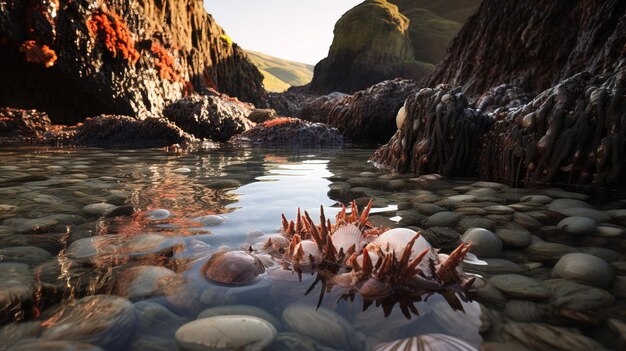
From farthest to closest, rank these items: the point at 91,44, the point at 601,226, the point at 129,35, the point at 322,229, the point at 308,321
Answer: the point at 129,35 < the point at 91,44 < the point at 601,226 < the point at 322,229 < the point at 308,321

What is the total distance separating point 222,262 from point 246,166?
12.6ft

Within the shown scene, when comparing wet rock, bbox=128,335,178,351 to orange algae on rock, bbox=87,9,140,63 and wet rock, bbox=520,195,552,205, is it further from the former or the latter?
orange algae on rock, bbox=87,9,140,63

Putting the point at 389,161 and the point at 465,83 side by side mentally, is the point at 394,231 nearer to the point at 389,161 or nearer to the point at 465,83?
the point at 389,161

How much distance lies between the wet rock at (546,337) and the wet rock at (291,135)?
925 centimetres

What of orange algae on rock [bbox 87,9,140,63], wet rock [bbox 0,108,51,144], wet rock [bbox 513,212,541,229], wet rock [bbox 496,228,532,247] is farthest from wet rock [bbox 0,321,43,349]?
orange algae on rock [bbox 87,9,140,63]

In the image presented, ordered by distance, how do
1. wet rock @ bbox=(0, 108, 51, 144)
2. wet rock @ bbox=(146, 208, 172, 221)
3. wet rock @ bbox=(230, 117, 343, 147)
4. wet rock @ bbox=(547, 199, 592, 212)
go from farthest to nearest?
wet rock @ bbox=(230, 117, 343, 147) < wet rock @ bbox=(0, 108, 51, 144) < wet rock @ bbox=(547, 199, 592, 212) < wet rock @ bbox=(146, 208, 172, 221)

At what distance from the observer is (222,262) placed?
4.76ft

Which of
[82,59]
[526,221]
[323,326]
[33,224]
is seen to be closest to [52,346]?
[323,326]

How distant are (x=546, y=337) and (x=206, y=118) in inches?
444

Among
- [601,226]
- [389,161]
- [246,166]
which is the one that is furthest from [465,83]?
[601,226]

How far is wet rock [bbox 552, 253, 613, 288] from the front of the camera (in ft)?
4.58

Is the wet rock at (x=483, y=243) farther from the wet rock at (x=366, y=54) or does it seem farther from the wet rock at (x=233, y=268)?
the wet rock at (x=366, y=54)

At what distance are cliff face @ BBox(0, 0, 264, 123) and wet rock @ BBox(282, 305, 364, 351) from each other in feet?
39.8

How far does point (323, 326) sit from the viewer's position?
1.12 m
